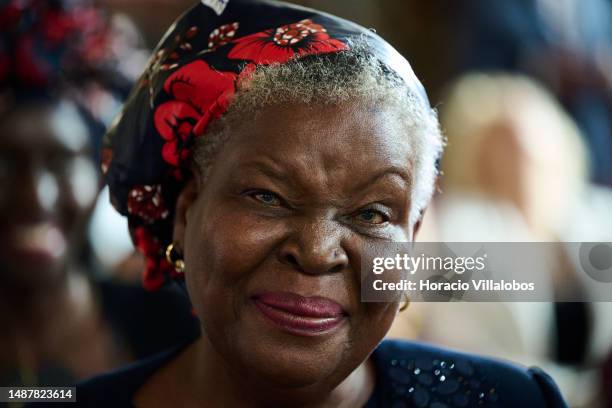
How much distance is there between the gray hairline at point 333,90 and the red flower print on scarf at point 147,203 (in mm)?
244

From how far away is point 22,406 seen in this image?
2123mm

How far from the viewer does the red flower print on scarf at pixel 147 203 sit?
1909 millimetres

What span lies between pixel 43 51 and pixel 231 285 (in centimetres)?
182

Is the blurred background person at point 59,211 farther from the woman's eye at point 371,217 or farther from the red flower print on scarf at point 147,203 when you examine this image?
the woman's eye at point 371,217

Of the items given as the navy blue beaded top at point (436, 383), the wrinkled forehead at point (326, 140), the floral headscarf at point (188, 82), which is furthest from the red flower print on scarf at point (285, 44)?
the navy blue beaded top at point (436, 383)

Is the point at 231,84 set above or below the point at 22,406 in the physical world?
above

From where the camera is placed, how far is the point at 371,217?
165 centimetres

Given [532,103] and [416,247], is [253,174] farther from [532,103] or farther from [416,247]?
[532,103]

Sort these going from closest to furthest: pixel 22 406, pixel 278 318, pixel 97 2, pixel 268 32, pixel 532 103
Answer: pixel 278 318 < pixel 268 32 < pixel 22 406 < pixel 97 2 < pixel 532 103

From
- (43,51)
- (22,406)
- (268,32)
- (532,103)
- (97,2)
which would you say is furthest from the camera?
(532,103)

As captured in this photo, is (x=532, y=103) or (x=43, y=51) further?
(x=532, y=103)

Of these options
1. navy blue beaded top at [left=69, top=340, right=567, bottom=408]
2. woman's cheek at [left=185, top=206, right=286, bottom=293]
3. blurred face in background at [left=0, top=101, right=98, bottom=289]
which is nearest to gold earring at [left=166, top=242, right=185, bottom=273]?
woman's cheek at [left=185, top=206, right=286, bottom=293]

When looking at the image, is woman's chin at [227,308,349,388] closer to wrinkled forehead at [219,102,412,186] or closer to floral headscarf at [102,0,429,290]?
wrinkled forehead at [219,102,412,186]

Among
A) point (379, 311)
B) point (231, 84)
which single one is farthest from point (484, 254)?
point (231, 84)
